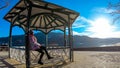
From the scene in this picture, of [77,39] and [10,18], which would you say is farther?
[77,39]

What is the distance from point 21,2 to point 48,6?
4.84 ft

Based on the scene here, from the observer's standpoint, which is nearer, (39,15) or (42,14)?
(42,14)

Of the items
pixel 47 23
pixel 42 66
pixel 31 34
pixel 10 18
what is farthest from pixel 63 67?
pixel 47 23

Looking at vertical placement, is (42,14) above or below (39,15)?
below

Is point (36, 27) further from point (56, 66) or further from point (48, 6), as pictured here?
point (56, 66)

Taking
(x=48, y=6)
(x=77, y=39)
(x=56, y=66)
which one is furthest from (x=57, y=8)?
(x=77, y=39)

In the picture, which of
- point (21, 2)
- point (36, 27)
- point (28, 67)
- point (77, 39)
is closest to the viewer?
point (28, 67)

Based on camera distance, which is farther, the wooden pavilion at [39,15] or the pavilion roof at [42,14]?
the pavilion roof at [42,14]

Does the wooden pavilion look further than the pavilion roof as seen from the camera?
No

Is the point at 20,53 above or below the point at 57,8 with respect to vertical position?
below

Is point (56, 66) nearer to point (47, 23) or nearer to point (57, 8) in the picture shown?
point (57, 8)

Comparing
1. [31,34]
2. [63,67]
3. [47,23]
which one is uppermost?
[47,23]

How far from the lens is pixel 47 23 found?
19.0m

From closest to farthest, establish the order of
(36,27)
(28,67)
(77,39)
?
(28,67)
(36,27)
(77,39)
